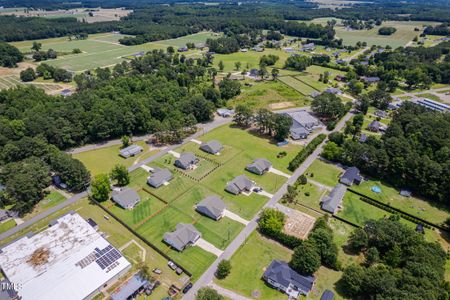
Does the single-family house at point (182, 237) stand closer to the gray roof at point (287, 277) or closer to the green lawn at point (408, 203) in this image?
the gray roof at point (287, 277)

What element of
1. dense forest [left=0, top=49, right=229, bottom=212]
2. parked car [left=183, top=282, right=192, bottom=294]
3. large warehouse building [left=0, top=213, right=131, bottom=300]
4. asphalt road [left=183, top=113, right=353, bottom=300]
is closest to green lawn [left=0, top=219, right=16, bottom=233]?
dense forest [left=0, top=49, right=229, bottom=212]

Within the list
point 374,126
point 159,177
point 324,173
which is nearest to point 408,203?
point 324,173

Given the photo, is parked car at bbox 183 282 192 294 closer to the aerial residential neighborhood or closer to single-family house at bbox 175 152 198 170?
the aerial residential neighborhood

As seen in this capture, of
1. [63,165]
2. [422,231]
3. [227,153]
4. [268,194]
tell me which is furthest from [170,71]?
[422,231]

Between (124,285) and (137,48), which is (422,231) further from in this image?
(137,48)

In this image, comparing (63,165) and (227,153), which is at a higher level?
(63,165)

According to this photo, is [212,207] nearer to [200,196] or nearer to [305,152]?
[200,196]

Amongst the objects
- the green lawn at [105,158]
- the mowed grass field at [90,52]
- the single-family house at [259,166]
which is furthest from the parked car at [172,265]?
the mowed grass field at [90,52]
